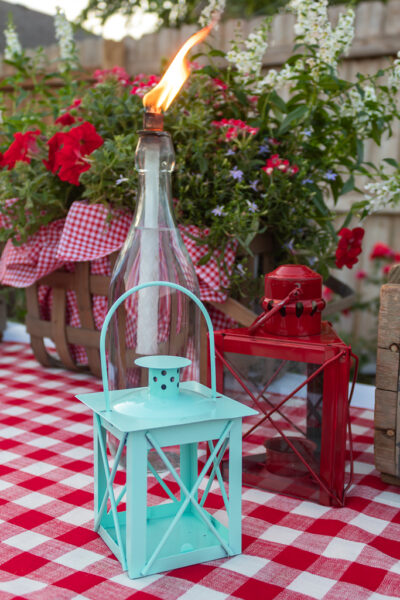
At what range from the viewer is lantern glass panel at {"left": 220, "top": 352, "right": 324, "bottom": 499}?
682 mm

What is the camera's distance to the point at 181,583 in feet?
1.69

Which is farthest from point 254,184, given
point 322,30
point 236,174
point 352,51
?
point 352,51

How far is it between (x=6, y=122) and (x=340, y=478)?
916 mm

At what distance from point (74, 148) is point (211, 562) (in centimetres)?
63

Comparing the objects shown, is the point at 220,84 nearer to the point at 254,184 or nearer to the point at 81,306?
the point at 254,184

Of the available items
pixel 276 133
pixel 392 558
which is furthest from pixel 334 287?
pixel 392 558

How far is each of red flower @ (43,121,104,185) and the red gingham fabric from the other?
56 mm

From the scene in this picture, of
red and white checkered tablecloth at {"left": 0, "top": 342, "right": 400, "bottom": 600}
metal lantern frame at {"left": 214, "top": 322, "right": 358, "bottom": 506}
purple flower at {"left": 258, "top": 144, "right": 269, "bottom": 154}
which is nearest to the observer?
red and white checkered tablecloth at {"left": 0, "top": 342, "right": 400, "bottom": 600}

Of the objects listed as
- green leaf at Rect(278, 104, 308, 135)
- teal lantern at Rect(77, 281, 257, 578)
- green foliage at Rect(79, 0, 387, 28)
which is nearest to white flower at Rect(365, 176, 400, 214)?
green leaf at Rect(278, 104, 308, 135)

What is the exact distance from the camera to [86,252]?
97cm

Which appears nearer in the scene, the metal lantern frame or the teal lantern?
the teal lantern

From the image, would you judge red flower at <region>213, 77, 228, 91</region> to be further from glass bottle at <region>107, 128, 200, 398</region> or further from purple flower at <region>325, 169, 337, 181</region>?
glass bottle at <region>107, 128, 200, 398</region>

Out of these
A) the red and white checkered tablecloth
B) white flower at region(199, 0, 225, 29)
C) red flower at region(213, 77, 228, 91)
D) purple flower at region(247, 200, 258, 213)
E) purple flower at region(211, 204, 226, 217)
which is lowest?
the red and white checkered tablecloth

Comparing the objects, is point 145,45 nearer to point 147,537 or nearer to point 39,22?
point 147,537
